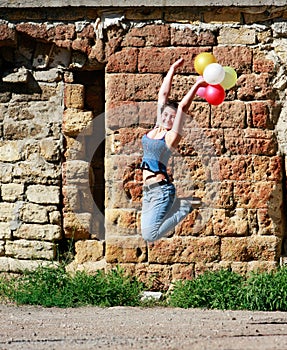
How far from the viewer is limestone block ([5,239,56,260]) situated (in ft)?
28.5

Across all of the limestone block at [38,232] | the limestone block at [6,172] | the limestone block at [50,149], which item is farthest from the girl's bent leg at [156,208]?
the limestone block at [6,172]

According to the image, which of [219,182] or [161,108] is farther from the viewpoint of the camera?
[219,182]

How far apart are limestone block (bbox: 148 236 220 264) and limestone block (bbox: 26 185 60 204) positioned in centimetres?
113

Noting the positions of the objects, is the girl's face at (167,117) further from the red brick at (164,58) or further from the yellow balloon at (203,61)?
the red brick at (164,58)

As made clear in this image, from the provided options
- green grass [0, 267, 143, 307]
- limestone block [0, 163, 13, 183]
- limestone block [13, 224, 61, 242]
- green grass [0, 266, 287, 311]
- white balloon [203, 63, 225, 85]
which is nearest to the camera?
white balloon [203, 63, 225, 85]

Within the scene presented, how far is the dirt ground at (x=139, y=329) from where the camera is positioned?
18.9ft

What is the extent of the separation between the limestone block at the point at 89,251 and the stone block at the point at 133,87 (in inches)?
59.1

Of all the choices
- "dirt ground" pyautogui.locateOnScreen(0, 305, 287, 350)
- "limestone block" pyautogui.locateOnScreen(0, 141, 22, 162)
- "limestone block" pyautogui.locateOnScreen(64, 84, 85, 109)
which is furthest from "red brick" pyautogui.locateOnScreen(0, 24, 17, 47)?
"dirt ground" pyautogui.locateOnScreen(0, 305, 287, 350)

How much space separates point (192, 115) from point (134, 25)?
3.48 ft

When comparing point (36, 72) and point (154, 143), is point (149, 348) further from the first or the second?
point (36, 72)

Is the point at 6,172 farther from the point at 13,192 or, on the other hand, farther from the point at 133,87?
the point at 133,87

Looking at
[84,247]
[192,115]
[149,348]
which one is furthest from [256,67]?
[149,348]

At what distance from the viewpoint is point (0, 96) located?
888 cm

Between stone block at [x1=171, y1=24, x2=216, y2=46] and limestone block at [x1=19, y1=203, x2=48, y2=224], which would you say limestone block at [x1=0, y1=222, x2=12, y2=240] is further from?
stone block at [x1=171, y1=24, x2=216, y2=46]
